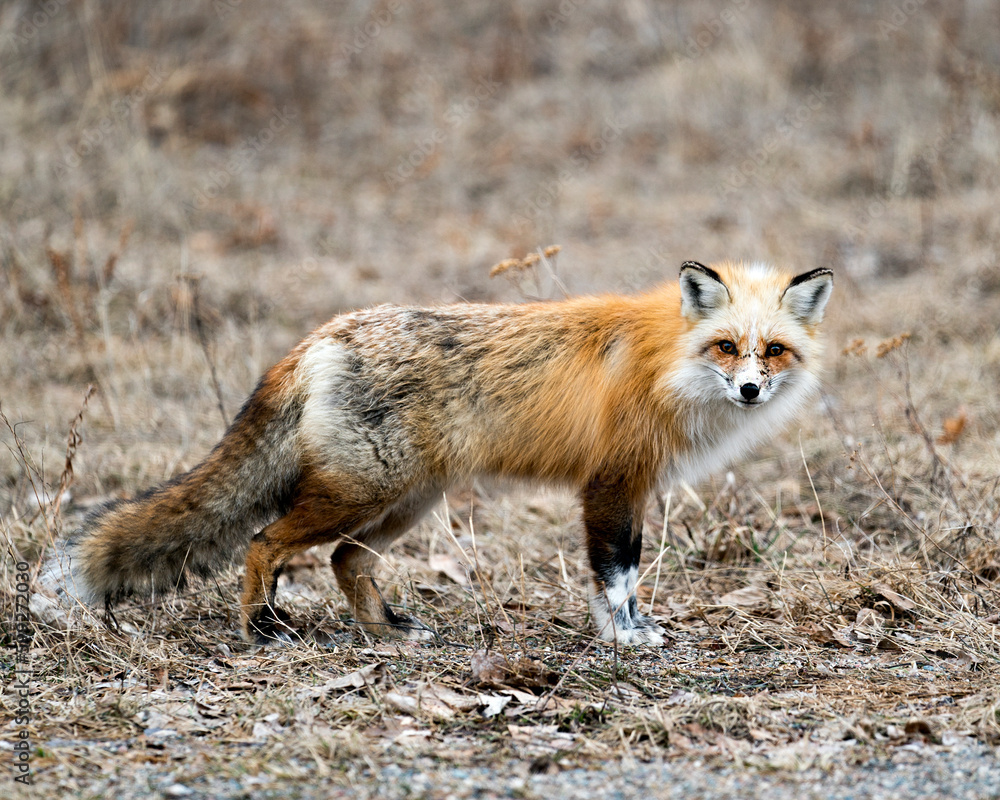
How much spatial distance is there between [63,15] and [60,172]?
12.3 feet

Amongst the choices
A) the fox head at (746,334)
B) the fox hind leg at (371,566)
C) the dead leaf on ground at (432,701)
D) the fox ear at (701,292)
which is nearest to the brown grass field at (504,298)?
the dead leaf on ground at (432,701)

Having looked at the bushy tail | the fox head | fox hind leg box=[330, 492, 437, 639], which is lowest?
fox hind leg box=[330, 492, 437, 639]

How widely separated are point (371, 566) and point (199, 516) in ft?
3.16

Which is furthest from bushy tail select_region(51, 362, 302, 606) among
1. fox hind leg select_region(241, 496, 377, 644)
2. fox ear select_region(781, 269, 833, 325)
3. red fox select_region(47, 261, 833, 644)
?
fox ear select_region(781, 269, 833, 325)

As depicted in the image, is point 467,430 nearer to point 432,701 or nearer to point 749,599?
point 432,701

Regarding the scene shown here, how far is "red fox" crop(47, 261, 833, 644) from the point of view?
15.3 ft

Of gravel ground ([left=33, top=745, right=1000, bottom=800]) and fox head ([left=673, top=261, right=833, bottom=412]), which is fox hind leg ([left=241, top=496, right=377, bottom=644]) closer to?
gravel ground ([left=33, top=745, right=1000, bottom=800])

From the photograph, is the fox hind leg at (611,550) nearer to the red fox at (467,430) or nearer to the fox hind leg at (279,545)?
the red fox at (467,430)

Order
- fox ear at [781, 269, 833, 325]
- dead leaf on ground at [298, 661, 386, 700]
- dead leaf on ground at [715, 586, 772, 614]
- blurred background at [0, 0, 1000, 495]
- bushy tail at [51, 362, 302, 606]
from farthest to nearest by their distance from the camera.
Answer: blurred background at [0, 0, 1000, 495]
dead leaf on ground at [715, 586, 772, 614]
fox ear at [781, 269, 833, 325]
bushy tail at [51, 362, 302, 606]
dead leaf on ground at [298, 661, 386, 700]

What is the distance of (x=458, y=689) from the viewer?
399cm

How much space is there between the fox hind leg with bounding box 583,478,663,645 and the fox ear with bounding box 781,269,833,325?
1.25 m

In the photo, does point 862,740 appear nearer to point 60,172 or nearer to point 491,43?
point 60,172

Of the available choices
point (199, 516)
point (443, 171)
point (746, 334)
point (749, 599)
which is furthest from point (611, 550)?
point (443, 171)

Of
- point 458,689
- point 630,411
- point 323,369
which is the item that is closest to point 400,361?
point 323,369
